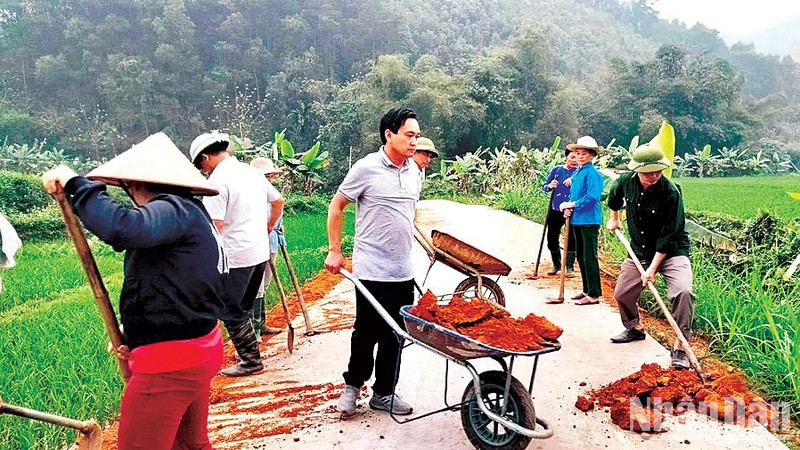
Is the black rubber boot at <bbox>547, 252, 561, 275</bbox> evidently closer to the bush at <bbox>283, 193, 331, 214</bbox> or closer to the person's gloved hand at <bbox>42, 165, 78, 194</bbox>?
Result: the person's gloved hand at <bbox>42, 165, 78, 194</bbox>

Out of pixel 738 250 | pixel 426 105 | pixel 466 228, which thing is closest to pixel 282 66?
pixel 426 105

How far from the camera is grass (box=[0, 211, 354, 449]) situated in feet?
11.1

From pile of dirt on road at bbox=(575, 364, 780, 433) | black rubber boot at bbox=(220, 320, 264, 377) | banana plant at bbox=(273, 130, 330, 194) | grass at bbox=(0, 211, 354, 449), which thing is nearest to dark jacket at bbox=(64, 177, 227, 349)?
grass at bbox=(0, 211, 354, 449)

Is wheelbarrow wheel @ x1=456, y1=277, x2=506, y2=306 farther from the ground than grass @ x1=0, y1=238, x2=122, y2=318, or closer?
farther from the ground

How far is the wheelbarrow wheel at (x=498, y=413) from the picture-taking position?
9.42ft

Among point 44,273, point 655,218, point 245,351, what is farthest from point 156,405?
point 44,273

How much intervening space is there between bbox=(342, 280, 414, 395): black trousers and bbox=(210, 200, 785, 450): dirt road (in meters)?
0.23

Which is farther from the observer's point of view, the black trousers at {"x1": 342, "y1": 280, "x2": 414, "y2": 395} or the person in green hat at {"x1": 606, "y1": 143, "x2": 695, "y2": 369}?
the person in green hat at {"x1": 606, "y1": 143, "x2": 695, "y2": 369}

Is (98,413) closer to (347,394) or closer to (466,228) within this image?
(347,394)

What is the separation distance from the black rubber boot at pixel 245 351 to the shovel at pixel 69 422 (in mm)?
1718

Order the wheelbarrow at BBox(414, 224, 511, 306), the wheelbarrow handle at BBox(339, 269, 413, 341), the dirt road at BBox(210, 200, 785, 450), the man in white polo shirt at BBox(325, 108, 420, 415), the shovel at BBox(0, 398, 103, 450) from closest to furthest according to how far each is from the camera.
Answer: the shovel at BBox(0, 398, 103, 450), the wheelbarrow handle at BBox(339, 269, 413, 341), the dirt road at BBox(210, 200, 785, 450), the man in white polo shirt at BBox(325, 108, 420, 415), the wheelbarrow at BBox(414, 224, 511, 306)

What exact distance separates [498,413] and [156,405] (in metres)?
1.62

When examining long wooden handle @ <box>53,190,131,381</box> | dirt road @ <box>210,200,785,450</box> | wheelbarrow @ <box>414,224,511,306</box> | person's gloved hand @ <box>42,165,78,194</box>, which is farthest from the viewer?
wheelbarrow @ <box>414,224,511,306</box>

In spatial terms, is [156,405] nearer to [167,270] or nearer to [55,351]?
[167,270]
